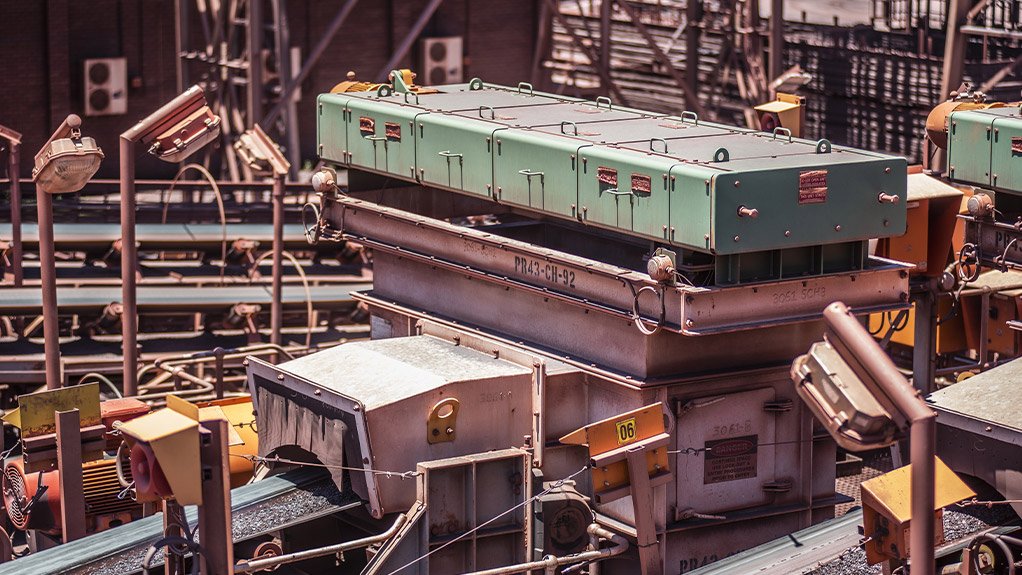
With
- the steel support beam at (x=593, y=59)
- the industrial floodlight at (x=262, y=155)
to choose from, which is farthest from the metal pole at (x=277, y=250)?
the steel support beam at (x=593, y=59)

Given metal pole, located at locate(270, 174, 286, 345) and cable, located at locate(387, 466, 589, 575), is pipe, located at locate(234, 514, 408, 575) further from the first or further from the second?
metal pole, located at locate(270, 174, 286, 345)

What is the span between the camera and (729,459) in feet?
34.9

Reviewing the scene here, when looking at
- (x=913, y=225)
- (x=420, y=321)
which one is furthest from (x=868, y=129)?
(x=420, y=321)

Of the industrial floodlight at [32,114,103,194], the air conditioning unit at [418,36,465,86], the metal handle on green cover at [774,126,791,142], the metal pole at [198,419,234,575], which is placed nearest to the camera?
the metal pole at [198,419,234,575]

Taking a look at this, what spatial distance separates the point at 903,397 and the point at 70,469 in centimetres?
594

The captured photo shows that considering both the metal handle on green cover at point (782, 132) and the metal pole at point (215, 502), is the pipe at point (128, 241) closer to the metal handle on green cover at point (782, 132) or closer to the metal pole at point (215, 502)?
the metal pole at point (215, 502)

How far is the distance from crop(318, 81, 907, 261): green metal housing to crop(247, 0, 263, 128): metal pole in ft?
28.2

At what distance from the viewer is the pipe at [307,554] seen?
8967mm

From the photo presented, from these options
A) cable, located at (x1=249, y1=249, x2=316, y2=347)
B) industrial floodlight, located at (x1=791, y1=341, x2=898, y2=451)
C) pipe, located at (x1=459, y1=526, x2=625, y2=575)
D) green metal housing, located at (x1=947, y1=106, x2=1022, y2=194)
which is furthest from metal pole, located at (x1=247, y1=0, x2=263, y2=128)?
industrial floodlight, located at (x1=791, y1=341, x2=898, y2=451)

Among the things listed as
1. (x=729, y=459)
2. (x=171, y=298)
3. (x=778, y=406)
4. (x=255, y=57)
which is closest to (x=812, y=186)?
(x=778, y=406)

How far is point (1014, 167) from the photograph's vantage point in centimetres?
1202

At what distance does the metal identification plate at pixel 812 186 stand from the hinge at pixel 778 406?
4.67ft

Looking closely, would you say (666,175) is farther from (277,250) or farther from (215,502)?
(277,250)

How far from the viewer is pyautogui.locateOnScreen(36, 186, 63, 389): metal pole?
37.5 ft
